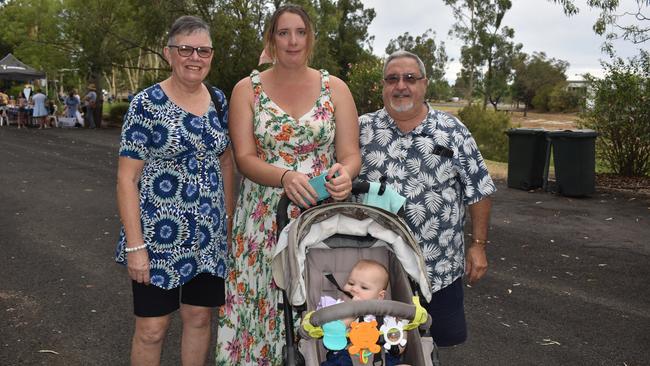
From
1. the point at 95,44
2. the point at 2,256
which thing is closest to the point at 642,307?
the point at 2,256

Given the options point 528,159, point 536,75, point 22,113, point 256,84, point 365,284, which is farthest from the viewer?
point 536,75

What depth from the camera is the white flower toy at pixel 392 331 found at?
2.73 metres

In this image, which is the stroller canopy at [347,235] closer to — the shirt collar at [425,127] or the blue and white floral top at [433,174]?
the blue and white floral top at [433,174]

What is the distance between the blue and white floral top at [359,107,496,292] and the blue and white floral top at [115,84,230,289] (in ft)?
2.86

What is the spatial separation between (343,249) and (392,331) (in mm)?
694

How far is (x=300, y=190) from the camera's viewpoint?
3.28 meters

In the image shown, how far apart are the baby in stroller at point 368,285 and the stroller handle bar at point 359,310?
350mm

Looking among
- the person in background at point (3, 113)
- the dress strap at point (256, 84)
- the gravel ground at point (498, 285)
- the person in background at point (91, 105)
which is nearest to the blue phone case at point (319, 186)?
the dress strap at point (256, 84)

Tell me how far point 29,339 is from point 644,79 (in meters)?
13.7

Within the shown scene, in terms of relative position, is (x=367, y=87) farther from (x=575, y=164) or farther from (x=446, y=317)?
(x=446, y=317)

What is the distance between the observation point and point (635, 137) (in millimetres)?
13875

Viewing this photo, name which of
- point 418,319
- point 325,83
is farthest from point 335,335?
point 325,83

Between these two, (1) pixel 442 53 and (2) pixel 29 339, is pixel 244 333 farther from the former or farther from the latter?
(1) pixel 442 53

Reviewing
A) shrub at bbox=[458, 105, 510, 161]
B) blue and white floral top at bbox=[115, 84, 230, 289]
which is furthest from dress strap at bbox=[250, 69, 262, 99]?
shrub at bbox=[458, 105, 510, 161]
